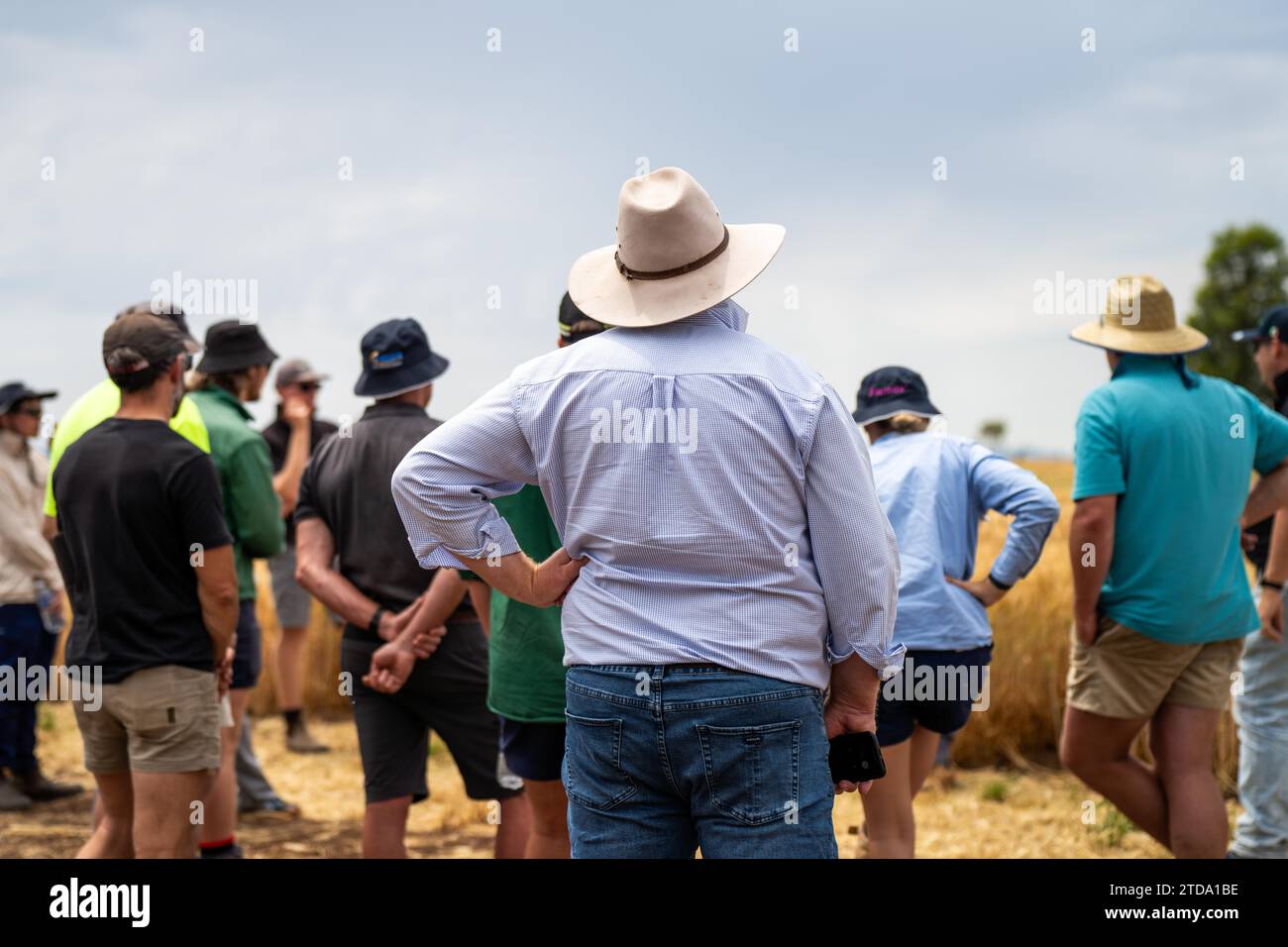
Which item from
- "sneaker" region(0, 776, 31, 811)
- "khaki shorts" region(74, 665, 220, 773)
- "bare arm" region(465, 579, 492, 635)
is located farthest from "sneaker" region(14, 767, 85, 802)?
"bare arm" region(465, 579, 492, 635)

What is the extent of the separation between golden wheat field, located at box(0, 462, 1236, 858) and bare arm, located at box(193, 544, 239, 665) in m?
1.57

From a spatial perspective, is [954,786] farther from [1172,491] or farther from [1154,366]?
[1154,366]

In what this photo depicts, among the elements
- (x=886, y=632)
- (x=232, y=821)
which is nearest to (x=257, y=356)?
(x=232, y=821)

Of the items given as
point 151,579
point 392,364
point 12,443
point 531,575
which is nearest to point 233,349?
point 392,364

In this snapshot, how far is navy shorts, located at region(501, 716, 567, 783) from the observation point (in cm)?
350

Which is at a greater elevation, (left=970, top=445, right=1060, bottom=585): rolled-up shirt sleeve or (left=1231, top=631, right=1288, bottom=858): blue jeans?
(left=970, top=445, right=1060, bottom=585): rolled-up shirt sleeve

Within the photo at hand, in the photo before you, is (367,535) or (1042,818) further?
(1042,818)

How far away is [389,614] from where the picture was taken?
409 cm

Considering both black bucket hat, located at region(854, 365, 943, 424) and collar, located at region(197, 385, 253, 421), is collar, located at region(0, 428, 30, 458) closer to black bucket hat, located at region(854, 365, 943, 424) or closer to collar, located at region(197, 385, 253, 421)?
collar, located at region(197, 385, 253, 421)

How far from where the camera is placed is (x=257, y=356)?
5059 mm

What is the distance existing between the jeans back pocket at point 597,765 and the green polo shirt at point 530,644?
3.15ft

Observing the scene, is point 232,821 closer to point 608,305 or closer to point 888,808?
point 888,808

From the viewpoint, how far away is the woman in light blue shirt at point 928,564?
4.02 m
